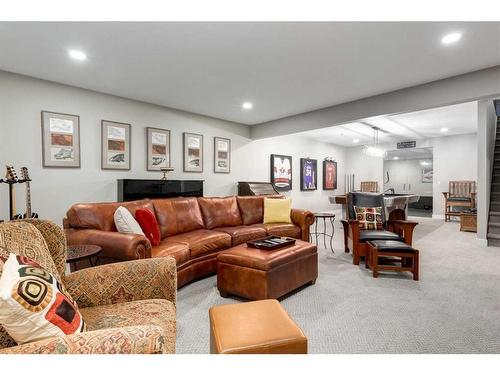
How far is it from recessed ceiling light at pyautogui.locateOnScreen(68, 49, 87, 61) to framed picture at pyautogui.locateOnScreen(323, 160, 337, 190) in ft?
24.6

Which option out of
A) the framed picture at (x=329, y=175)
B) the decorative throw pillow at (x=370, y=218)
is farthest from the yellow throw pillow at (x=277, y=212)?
the framed picture at (x=329, y=175)

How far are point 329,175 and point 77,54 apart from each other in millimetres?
7904

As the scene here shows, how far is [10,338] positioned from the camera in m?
0.93

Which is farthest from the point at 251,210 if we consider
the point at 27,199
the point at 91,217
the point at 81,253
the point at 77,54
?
the point at 77,54

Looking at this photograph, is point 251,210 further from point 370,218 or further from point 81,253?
point 81,253

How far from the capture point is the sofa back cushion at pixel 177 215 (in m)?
3.37

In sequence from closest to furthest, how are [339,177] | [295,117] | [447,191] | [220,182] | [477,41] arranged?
[477,41] → [295,117] → [220,182] → [447,191] → [339,177]

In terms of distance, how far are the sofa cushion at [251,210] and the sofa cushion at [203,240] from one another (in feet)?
3.07

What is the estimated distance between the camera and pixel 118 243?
2.33 m

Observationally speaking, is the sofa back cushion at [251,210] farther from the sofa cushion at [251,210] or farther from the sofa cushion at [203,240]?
the sofa cushion at [203,240]

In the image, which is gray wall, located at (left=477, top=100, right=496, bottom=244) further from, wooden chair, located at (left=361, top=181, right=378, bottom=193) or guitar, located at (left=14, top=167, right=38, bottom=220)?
guitar, located at (left=14, top=167, right=38, bottom=220)

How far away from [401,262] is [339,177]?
6.68 meters
